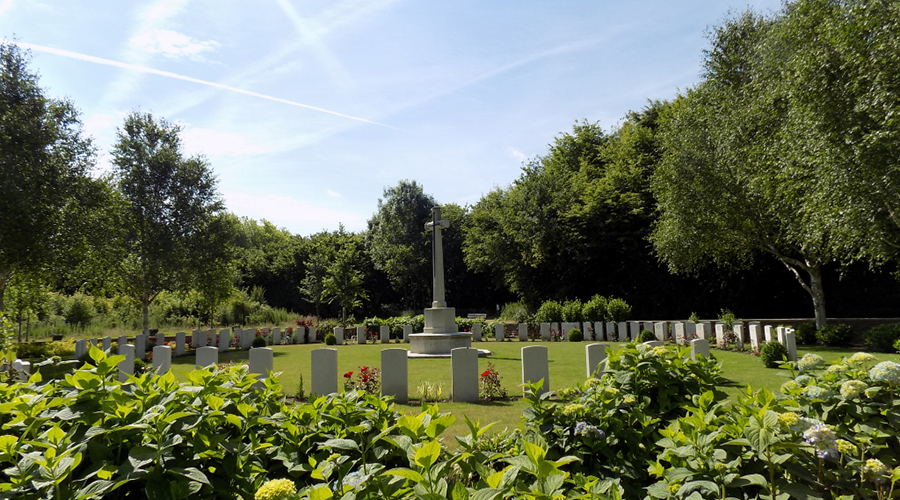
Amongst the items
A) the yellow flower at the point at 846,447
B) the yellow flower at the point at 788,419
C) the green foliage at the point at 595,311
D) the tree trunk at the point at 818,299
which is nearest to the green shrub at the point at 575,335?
the green foliage at the point at 595,311

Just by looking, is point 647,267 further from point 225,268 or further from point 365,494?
point 365,494

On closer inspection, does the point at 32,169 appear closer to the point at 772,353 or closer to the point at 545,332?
the point at 545,332

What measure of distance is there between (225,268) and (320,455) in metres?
19.6

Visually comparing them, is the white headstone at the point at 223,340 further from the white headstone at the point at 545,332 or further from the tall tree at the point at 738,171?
the tall tree at the point at 738,171

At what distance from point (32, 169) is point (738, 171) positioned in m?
22.0

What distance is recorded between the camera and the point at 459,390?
7.66 metres

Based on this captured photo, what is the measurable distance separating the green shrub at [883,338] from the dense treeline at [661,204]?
208cm

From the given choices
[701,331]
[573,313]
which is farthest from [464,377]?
[573,313]

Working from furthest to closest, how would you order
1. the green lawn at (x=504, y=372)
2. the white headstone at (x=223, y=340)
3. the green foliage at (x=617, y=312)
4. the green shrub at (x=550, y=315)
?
the green shrub at (x=550, y=315), the green foliage at (x=617, y=312), the white headstone at (x=223, y=340), the green lawn at (x=504, y=372)

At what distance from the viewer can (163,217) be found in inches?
768

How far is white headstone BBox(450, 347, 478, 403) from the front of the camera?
7621mm

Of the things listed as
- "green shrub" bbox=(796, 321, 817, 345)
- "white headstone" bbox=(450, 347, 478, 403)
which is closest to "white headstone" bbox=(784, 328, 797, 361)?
"green shrub" bbox=(796, 321, 817, 345)

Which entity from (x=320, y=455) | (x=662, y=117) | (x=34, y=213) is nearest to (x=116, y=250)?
(x=34, y=213)

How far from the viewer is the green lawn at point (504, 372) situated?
22.5 feet
